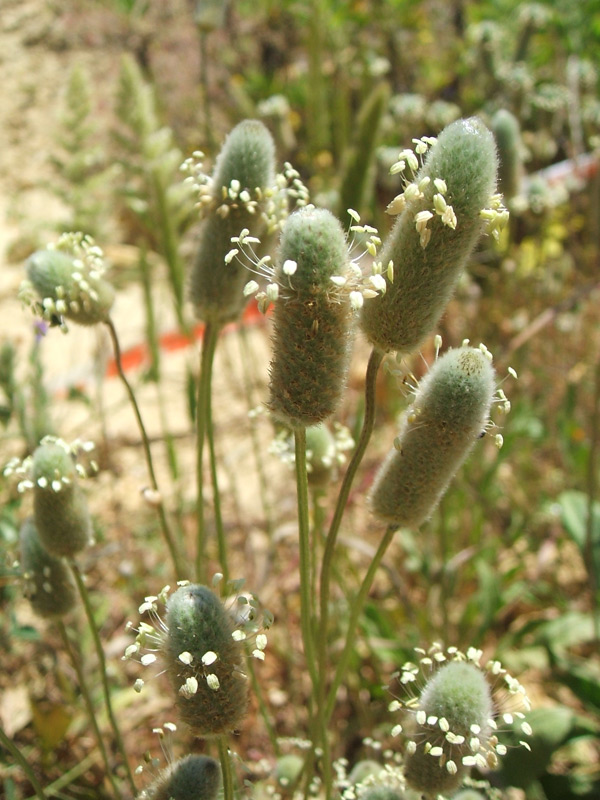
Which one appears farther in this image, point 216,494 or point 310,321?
point 216,494

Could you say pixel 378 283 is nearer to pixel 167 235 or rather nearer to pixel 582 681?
pixel 167 235

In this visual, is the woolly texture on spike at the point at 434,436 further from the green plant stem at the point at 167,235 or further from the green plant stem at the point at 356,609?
the green plant stem at the point at 167,235

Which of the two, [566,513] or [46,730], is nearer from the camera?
[46,730]

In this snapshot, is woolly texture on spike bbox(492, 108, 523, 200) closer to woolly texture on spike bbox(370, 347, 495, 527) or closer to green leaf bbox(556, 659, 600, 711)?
woolly texture on spike bbox(370, 347, 495, 527)

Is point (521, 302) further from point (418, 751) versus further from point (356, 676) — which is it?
point (418, 751)

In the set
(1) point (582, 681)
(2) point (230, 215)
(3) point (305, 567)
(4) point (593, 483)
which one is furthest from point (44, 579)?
(1) point (582, 681)

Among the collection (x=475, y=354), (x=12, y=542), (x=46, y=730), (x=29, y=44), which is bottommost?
(x=46, y=730)

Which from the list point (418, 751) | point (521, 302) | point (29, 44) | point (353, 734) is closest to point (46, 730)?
point (353, 734)
